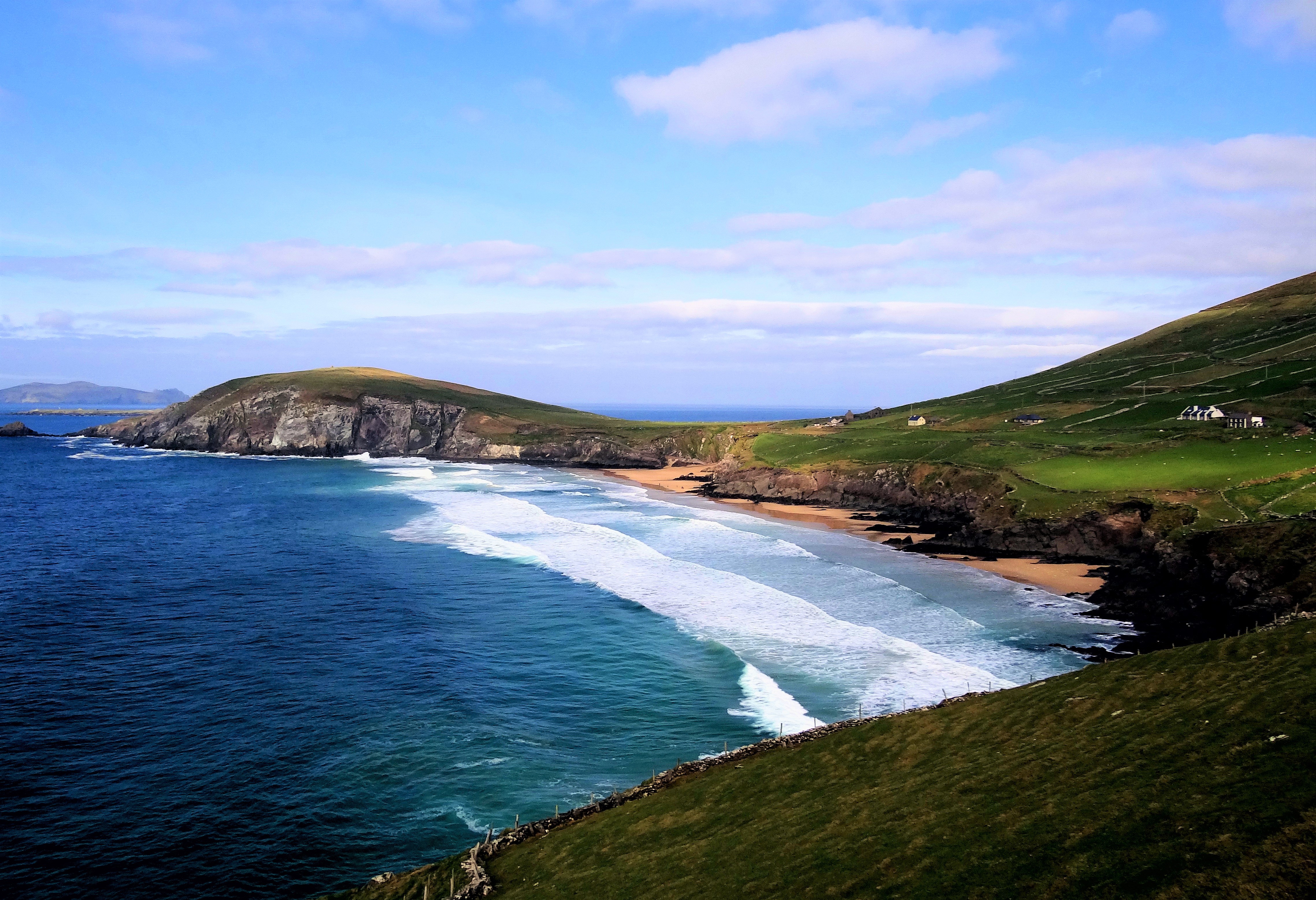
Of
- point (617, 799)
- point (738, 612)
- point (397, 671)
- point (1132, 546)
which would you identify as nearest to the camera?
point (617, 799)

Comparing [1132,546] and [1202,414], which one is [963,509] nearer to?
[1132,546]

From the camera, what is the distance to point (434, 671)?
4544 centimetres

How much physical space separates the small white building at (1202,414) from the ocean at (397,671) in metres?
68.1

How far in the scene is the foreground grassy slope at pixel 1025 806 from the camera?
49.9 ft

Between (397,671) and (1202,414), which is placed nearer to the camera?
(397,671)

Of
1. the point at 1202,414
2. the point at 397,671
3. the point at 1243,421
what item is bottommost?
the point at 397,671

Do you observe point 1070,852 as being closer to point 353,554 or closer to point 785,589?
point 785,589

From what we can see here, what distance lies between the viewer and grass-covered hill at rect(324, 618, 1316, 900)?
600 inches

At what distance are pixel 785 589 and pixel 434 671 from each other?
1195 inches

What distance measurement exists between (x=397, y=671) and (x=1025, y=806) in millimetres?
36860

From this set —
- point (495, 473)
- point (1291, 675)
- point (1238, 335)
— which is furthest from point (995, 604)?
point (1238, 335)

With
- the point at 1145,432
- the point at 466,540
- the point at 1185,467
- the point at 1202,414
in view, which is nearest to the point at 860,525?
the point at 1185,467

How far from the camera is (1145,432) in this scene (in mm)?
104938

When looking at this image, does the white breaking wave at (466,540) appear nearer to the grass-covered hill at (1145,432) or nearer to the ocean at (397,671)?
the ocean at (397,671)
